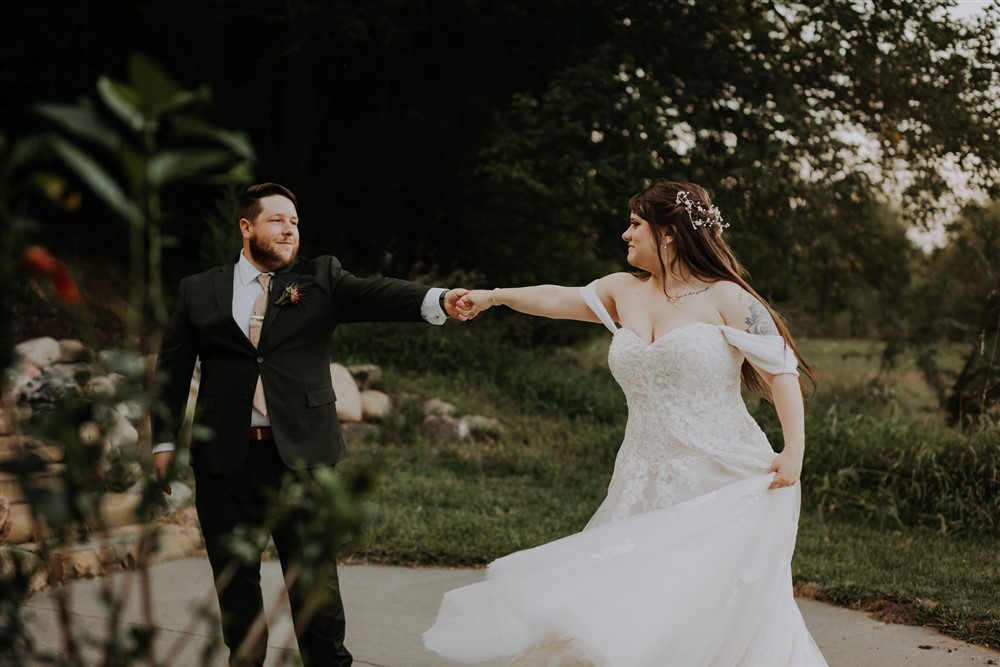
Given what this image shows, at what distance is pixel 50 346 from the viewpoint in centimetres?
1040

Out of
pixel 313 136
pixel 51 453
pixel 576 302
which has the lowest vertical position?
pixel 51 453

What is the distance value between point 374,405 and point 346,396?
0.41 m

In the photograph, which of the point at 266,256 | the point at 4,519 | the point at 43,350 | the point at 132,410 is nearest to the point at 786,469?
the point at 266,256

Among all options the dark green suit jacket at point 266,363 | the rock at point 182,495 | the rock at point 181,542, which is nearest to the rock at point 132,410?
the dark green suit jacket at point 266,363

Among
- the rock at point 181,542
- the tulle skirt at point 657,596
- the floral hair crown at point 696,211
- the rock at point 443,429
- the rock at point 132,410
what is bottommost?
the rock at point 181,542

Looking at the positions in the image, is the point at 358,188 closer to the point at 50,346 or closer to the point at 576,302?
the point at 50,346

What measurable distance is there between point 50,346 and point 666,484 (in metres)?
8.43

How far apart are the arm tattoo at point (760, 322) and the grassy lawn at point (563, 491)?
1.54 m

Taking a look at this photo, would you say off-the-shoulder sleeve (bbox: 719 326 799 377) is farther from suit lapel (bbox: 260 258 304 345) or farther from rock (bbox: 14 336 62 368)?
rock (bbox: 14 336 62 368)

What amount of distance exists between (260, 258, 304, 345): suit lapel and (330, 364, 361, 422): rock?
225 inches

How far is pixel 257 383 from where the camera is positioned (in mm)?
3891

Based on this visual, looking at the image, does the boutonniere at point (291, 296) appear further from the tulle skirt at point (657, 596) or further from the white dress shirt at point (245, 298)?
the tulle skirt at point (657, 596)

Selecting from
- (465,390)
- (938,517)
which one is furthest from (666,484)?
(465,390)

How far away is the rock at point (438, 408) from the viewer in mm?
10219
